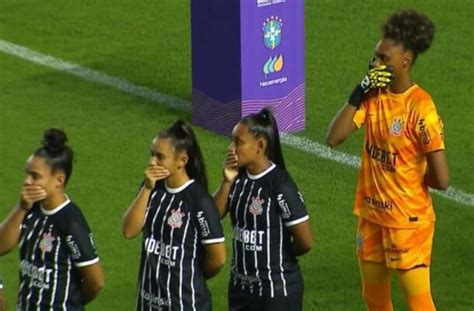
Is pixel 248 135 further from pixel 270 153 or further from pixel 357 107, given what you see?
pixel 357 107

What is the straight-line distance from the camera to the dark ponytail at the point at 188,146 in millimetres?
7324

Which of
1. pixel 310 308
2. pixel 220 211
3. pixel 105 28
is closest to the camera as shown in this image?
pixel 220 211

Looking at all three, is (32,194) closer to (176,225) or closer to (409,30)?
(176,225)

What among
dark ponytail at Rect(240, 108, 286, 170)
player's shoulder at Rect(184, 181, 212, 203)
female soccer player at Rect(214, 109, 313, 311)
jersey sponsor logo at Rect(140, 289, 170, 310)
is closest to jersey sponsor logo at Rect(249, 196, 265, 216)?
female soccer player at Rect(214, 109, 313, 311)

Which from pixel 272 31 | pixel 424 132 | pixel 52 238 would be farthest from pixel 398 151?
pixel 272 31

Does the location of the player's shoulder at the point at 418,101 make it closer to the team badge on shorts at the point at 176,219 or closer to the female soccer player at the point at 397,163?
the female soccer player at the point at 397,163

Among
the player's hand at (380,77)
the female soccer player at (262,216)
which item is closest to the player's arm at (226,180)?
the female soccer player at (262,216)

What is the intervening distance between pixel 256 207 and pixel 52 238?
1105 millimetres

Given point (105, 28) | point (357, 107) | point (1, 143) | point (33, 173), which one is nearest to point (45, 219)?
point (33, 173)

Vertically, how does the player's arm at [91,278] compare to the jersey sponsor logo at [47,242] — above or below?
below

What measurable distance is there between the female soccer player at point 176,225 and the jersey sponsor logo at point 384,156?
1132 mm

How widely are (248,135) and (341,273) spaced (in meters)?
2.69

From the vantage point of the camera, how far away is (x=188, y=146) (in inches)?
289

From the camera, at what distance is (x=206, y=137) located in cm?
1280
